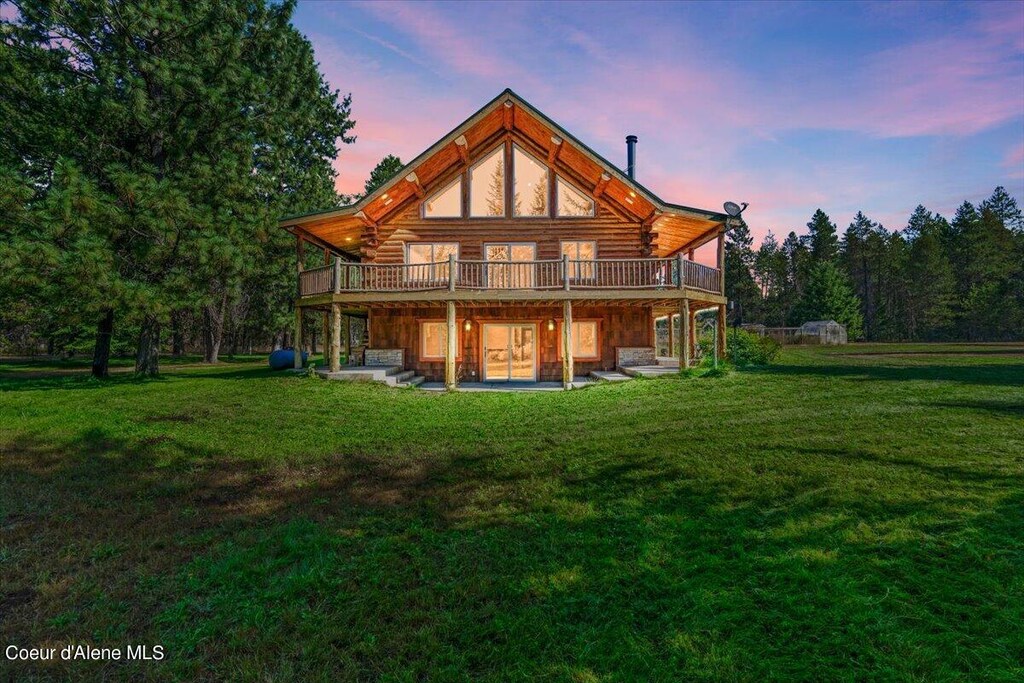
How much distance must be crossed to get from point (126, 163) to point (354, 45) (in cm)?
900

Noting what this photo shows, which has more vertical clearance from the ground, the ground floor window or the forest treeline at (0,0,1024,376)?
the forest treeline at (0,0,1024,376)

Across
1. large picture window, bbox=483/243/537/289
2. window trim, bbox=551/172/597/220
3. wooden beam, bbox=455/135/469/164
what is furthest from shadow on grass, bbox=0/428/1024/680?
wooden beam, bbox=455/135/469/164

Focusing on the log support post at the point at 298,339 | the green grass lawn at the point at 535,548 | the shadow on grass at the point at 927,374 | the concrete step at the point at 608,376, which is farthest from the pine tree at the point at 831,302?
the log support post at the point at 298,339

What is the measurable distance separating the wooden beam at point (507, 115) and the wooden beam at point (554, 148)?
1793mm

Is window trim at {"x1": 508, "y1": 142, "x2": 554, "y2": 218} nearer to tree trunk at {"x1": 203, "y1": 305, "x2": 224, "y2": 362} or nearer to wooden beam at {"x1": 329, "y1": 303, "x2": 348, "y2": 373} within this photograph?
wooden beam at {"x1": 329, "y1": 303, "x2": 348, "y2": 373}

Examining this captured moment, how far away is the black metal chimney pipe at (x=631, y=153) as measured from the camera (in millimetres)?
21172

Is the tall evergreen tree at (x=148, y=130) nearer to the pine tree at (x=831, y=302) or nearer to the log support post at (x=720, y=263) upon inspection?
the log support post at (x=720, y=263)

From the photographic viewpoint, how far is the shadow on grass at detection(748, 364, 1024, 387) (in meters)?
11.9

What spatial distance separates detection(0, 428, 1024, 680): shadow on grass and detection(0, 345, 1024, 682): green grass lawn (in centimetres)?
2

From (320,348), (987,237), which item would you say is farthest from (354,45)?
(987,237)

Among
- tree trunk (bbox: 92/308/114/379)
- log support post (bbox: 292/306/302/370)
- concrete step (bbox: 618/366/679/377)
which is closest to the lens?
concrete step (bbox: 618/366/679/377)

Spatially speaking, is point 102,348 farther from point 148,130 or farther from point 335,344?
point 335,344

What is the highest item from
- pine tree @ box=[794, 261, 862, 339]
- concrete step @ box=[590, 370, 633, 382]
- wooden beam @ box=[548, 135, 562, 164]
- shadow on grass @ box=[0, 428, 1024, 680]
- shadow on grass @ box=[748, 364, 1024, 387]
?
wooden beam @ box=[548, 135, 562, 164]

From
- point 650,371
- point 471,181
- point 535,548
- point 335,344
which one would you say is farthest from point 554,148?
point 535,548
